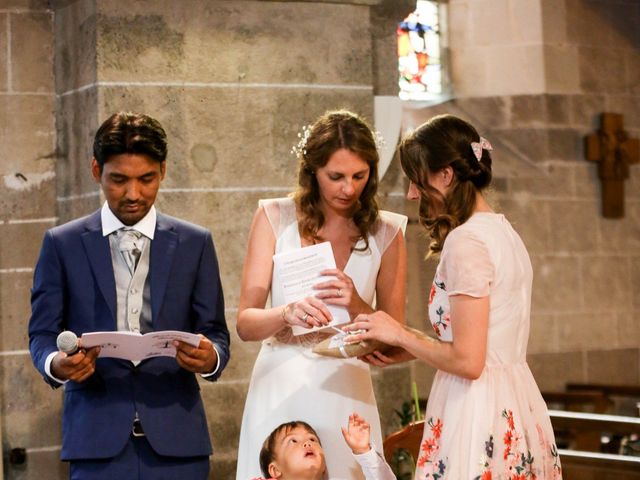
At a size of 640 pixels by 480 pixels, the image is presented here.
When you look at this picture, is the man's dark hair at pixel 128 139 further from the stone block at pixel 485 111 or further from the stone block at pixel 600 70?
the stone block at pixel 600 70

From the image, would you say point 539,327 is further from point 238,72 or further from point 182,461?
point 182,461

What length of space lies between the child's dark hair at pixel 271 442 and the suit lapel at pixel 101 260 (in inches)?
28.2

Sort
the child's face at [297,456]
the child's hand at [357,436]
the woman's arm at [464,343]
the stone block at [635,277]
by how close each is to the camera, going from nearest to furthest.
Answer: the woman's arm at [464,343] → the child's hand at [357,436] → the child's face at [297,456] → the stone block at [635,277]

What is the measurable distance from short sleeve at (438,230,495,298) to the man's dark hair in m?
0.90

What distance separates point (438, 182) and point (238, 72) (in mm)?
2294

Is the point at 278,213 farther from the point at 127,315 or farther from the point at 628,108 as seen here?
the point at 628,108

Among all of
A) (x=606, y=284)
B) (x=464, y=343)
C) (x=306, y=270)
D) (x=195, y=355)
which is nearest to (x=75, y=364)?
(x=195, y=355)

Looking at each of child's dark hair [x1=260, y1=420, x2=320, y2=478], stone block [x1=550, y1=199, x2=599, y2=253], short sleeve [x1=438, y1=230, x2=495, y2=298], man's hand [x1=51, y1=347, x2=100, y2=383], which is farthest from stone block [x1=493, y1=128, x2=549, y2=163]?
man's hand [x1=51, y1=347, x2=100, y2=383]

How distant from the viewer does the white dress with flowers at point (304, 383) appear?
Answer: 375cm

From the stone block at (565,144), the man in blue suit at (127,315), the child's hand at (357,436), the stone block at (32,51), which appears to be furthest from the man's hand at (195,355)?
the stone block at (565,144)

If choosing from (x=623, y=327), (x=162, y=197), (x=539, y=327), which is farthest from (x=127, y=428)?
(x=623, y=327)

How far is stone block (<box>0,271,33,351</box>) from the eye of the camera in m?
5.23

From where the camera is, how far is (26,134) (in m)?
5.29

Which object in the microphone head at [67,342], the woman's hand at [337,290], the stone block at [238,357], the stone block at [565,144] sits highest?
the stone block at [565,144]
